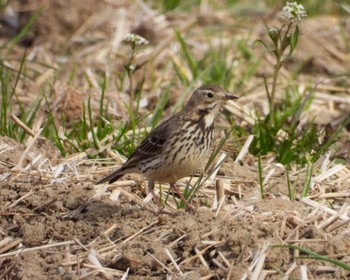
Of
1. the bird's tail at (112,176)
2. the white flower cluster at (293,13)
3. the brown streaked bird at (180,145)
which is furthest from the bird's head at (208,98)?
the white flower cluster at (293,13)

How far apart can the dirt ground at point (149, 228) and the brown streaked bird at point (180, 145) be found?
24 cm

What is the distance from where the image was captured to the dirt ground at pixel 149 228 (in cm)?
571

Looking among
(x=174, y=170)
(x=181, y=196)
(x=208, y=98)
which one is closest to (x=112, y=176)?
(x=174, y=170)

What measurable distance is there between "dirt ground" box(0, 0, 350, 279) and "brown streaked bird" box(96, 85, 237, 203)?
0.24 m

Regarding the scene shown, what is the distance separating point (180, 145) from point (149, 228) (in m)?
0.75

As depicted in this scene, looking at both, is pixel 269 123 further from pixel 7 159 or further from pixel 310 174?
pixel 7 159

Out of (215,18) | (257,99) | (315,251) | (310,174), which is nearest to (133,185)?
A: (310,174)

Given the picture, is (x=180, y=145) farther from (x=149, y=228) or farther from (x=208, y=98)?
(x=149, y=228)

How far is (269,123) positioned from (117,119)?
153 centimetres

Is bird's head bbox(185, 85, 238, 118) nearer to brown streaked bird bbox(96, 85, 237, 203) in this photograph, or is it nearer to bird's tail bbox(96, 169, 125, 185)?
brown streaked bird bbox(96, 85, 237, 203)

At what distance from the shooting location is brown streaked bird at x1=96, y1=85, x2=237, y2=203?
259 inches

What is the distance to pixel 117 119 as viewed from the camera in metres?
8.67

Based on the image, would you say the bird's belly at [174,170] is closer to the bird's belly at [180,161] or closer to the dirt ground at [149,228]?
the bird's belly at [180,161]

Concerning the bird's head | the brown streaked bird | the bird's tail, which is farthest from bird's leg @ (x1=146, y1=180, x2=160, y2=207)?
the bird's head
